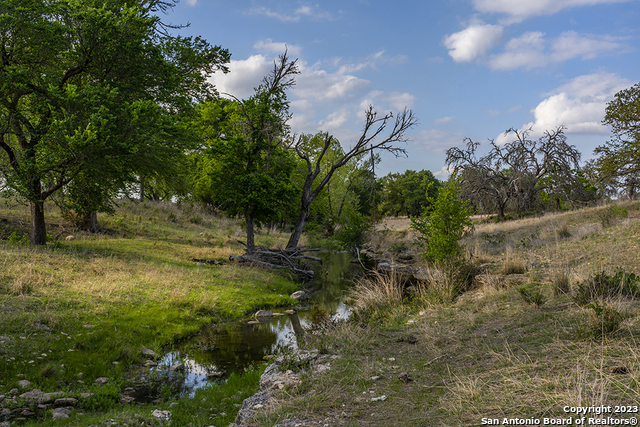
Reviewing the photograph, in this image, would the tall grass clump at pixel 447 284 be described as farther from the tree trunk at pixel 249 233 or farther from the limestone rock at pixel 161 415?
the tree trunk at pixel 249 233

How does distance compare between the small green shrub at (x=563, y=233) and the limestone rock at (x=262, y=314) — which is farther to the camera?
the small green shrub at (x=563, y=233)

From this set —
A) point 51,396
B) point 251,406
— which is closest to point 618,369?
point 251,406

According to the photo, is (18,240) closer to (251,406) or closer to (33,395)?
(33,395)

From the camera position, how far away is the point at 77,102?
12562 mm

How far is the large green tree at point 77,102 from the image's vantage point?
12.4 m

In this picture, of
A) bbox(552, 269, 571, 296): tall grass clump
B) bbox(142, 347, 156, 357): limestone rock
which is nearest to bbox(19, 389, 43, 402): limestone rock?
Result: bbox(142, 347, 156, 357): limestone rock

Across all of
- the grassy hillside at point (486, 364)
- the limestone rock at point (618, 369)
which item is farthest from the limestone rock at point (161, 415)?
the limestone rock at point (618, 369)

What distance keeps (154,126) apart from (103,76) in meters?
3.57

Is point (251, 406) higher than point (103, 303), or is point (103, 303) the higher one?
point (103, 303)

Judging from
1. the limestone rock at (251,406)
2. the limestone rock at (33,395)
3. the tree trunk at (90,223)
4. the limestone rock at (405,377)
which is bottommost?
the limestone rock at (33,395)

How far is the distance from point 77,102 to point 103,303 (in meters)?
6.88

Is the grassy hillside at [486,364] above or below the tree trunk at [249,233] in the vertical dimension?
below

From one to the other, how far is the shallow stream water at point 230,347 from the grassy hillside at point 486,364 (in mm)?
2454

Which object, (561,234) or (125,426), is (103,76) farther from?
(561,234)
